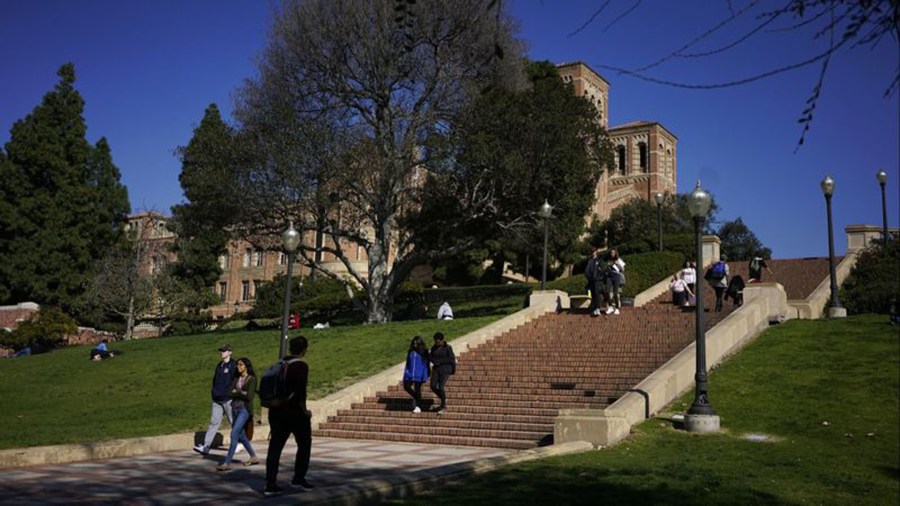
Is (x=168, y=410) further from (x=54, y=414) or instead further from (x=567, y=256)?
(x=567, y=256)

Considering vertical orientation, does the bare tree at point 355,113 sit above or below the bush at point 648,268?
above

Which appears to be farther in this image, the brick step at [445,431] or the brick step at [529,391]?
the brick step at [529,391]

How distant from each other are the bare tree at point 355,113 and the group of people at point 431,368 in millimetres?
14978

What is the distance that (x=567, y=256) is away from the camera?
52.5 meters

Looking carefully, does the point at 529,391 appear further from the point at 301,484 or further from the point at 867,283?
A: the point at 867,283

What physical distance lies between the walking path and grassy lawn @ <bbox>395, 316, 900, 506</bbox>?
40cm

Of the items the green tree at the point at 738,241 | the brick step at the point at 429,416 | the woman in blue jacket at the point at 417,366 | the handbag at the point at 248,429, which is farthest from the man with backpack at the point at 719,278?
the green tree at the point at 738,241

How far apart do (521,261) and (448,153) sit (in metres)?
27.7

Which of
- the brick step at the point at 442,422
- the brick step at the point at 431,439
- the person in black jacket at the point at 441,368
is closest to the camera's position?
the brick step at the point at 431,439

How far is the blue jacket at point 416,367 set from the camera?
14.1 meters

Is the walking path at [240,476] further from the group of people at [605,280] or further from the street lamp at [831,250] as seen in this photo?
the street lamp at [831,250]

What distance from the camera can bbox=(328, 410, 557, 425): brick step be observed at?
13.0m

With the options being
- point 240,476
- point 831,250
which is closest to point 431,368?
point 240,476

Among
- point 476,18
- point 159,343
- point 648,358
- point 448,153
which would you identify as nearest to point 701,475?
point 648,358
